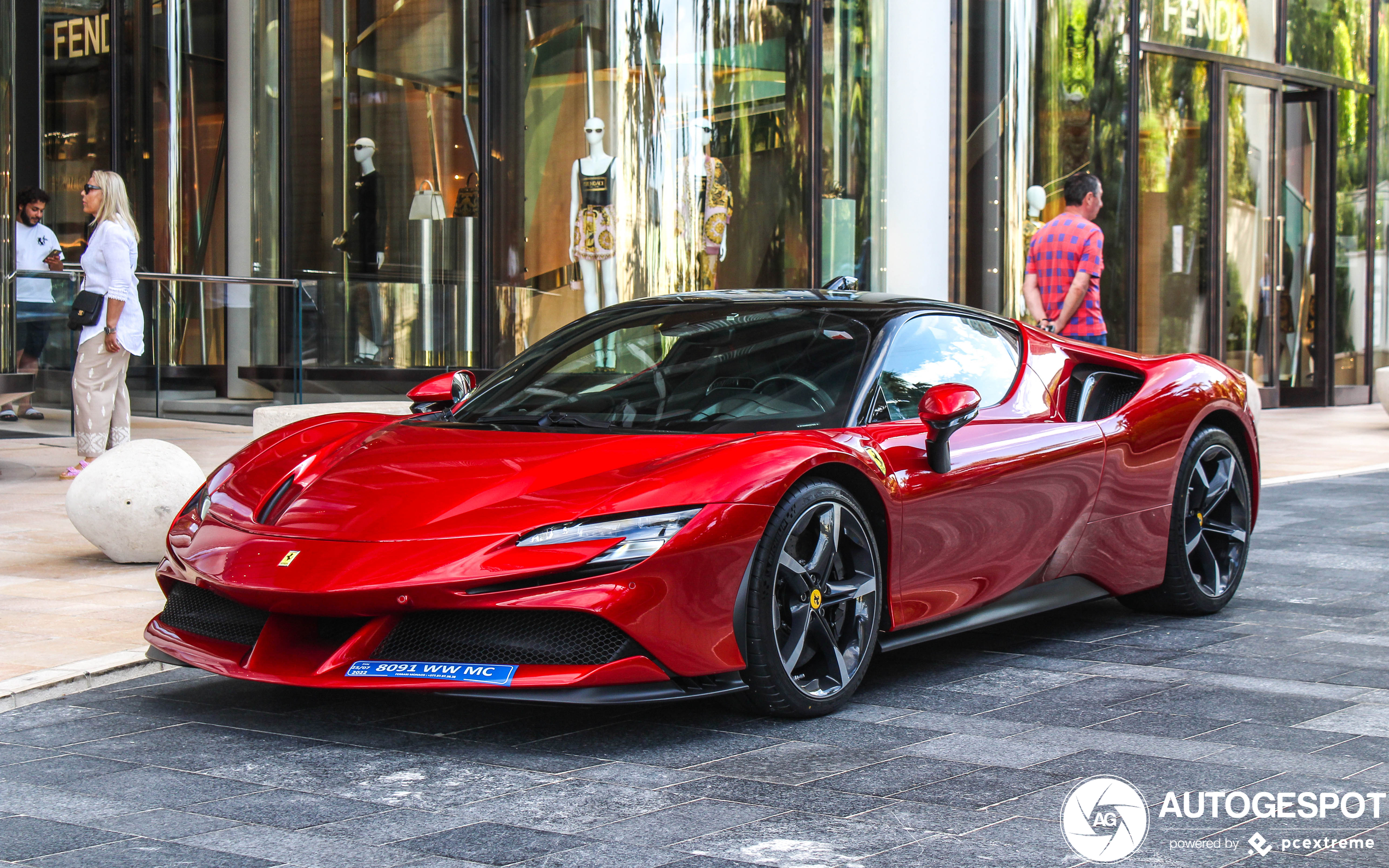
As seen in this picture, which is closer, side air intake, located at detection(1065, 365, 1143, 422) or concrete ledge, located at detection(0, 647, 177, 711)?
concrete ledge, located at detection(0, 647, 177, 711)

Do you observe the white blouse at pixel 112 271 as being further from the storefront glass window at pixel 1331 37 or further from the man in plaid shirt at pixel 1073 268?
the storefront glass window at pixel 1331 37

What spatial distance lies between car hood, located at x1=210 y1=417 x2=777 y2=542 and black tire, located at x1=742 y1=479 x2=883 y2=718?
21cm

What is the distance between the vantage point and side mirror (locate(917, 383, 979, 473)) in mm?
4465

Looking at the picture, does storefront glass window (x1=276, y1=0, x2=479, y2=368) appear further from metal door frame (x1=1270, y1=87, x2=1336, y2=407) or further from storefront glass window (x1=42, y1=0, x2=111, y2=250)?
metal door frame (x1=1270, y1=87, x2=1336, y2=407)

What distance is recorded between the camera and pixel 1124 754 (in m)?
3.81

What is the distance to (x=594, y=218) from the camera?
1501 cm

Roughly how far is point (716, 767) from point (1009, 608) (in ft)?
5.18

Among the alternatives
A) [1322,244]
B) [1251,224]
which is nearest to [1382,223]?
[1322,244]

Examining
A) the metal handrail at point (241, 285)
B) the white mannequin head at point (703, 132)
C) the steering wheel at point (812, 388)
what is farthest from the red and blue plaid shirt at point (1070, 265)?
the metal handrail at point (241, 285)

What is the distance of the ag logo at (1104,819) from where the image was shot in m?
3.08

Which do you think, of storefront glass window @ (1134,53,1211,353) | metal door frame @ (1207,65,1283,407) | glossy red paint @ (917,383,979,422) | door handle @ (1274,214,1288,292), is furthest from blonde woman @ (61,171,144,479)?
door handle @ (1274,214,1288,292)

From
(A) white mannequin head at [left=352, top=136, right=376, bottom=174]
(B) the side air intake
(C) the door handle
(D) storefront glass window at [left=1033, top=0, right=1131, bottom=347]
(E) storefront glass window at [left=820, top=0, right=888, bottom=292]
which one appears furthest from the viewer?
(C) the door handle

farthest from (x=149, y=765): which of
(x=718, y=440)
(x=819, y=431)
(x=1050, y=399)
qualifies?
(x=1050, y=399)

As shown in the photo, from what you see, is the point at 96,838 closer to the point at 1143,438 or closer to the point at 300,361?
the point at 1143,438
